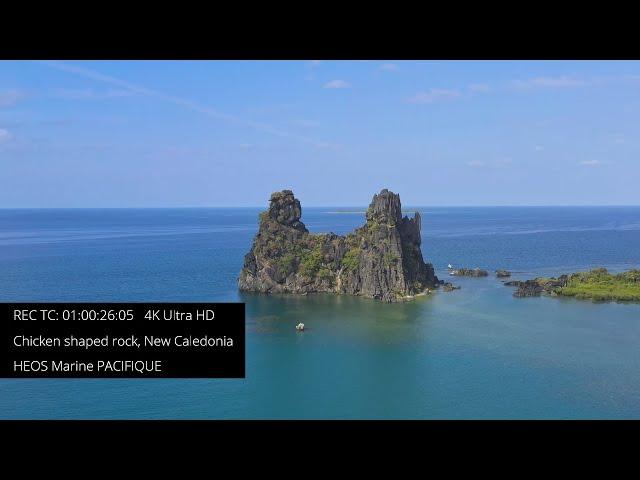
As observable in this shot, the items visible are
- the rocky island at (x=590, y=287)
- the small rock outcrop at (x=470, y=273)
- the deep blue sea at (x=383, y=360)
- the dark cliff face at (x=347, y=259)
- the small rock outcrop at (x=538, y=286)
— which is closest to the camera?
the deep blue sea at (x=383, y=360)

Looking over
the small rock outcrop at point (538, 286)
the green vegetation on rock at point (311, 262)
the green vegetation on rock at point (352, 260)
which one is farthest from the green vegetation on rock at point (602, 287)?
the green vegetation on rock at point (311, 262)

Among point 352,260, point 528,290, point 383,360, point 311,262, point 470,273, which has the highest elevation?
point 352,260

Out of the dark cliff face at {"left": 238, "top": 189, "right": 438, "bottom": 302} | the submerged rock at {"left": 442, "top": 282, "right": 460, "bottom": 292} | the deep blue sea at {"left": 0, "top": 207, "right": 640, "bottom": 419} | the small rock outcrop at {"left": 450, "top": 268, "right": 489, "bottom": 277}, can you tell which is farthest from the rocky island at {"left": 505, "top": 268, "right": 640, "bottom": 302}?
the dark cliff face at {"left": 238, "top": 189, "right": 438, "bottom": 302}

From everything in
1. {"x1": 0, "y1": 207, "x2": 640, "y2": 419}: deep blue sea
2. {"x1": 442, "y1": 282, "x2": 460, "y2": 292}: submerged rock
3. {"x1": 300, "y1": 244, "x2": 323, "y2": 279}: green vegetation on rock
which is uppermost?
{"x1": 300, "y1": 244, "x2": 323, "y2": 279}: green vegetation on rock

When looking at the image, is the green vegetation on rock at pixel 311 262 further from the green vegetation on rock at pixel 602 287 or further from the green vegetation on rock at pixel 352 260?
the green vegetation on rock at pixel 602 287

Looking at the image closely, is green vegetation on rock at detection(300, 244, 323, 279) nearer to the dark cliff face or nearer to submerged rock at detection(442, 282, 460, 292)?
the dark cliff face

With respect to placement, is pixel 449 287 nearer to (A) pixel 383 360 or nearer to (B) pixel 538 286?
(B) pixel 538 286

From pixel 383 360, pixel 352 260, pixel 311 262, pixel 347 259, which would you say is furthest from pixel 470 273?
pixel 383 360

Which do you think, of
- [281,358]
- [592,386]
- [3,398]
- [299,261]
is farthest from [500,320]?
[3,398]
